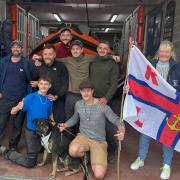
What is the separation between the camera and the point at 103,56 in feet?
12.9

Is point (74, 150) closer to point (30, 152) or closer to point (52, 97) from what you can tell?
point (30, 152)

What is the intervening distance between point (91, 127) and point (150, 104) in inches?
28.1

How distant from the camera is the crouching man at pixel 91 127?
3582 mm

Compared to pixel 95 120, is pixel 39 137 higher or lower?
lower

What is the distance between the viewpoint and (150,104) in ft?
12.0

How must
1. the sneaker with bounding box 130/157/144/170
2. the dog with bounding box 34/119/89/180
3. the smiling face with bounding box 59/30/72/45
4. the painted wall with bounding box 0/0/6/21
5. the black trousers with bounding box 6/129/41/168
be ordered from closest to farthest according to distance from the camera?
the dog with bounding box 34/119/89/180 → the black trousers with bounding box 6/129/41/168 → the sneaker with bounding box 130/157/144/170 → the smiling face with bounding box 59/30/72/45 → the painted wall with bounding box 0/0/6/21

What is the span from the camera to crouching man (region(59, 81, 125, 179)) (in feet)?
11.8

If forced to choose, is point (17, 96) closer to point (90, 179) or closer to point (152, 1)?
point (90, 179)

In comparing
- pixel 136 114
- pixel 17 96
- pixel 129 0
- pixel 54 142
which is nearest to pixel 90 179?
pixel 54 142

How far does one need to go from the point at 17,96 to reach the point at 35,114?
0.44 metres

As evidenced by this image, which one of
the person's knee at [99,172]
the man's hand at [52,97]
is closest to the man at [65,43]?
the man's hand at [52,97]

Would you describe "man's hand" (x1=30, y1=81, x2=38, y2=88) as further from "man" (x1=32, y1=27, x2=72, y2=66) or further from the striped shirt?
the striped shirt

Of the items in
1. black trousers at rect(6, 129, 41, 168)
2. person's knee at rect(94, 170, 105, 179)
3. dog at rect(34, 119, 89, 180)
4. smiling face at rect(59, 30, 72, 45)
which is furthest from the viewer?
smiling face at rect(59, 30, 72, 45)

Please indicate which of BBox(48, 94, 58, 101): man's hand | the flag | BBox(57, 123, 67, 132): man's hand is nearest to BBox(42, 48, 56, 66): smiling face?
BBox(48, 94, 58, 101): man's hand
